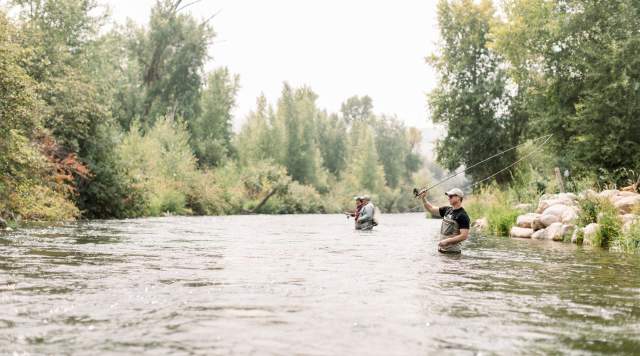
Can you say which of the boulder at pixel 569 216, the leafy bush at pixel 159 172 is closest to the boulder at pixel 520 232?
the boulder at pixel 569 216

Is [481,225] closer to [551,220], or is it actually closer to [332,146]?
[551,220]

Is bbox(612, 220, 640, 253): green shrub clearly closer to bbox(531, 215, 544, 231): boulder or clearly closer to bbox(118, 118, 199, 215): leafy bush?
bbox(531, 215, 544, 231): boulder

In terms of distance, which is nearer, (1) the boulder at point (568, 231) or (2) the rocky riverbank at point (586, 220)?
(2) the rocky riverbank at point (586, 220)

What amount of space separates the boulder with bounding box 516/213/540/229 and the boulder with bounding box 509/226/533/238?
0.26 m

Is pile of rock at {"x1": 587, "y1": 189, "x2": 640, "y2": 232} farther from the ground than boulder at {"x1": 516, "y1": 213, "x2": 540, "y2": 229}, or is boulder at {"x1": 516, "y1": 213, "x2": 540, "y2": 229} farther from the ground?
pile of rock at {"x1": 587, "y1": 189, "x2": 640, "y2": 232}

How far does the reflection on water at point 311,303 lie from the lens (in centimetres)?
555

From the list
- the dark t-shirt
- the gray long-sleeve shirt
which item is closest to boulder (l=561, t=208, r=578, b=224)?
the gray long-sleeve shirt

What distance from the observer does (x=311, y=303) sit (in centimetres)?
761

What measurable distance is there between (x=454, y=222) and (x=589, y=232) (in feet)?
21.4

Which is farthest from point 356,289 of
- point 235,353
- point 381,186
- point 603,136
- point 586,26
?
point 381,186

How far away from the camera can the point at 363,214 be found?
2505cm

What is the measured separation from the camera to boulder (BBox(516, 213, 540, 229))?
23.2 m

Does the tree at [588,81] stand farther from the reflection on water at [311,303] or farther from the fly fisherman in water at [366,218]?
the reflection on water at [311,303]

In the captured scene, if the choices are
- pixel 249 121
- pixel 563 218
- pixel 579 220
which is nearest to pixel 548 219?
pixel 563 218
